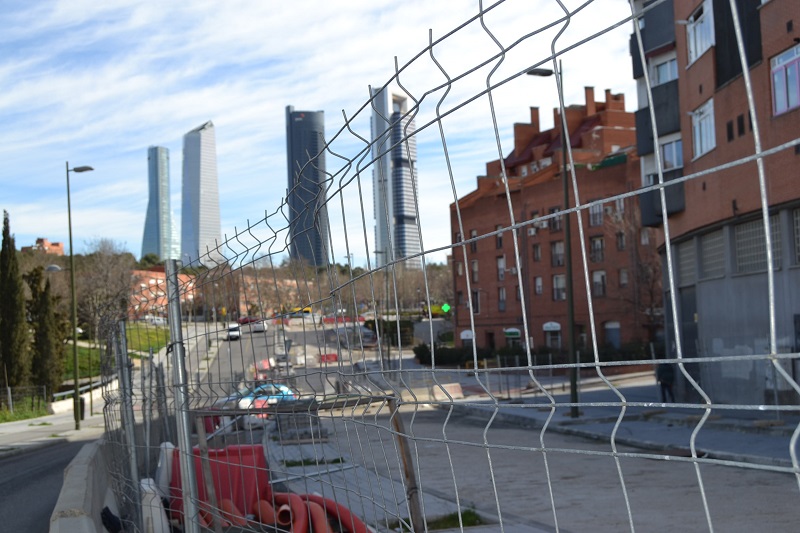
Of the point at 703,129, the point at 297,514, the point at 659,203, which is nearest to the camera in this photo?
the point at 297,514

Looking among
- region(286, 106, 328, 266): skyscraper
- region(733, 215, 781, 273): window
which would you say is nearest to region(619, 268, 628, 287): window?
region(733, 215, 781, 273): window

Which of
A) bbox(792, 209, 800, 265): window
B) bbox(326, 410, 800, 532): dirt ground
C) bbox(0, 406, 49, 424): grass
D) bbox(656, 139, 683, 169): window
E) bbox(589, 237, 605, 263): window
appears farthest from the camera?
bbox(589, 237, 605, 263): window

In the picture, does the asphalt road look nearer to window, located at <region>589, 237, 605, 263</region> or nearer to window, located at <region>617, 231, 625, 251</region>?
window, located at <region>617, 231, 625, 251</region>

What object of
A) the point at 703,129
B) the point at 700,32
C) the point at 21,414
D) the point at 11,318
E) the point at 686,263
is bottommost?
the point at 21,414

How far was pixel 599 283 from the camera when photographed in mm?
54406

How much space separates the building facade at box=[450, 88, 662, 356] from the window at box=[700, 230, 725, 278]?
16.6 metres

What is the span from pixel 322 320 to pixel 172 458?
4700mm

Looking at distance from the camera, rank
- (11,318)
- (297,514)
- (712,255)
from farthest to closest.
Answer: (11,318), (712,255), (297,514)

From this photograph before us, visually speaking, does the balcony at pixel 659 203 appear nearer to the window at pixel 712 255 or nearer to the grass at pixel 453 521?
the window at pixel 712 255

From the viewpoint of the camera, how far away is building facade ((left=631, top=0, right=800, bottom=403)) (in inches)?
754

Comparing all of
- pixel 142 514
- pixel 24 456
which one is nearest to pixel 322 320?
pixel 142 514

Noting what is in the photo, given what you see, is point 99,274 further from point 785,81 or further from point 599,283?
point 785,81

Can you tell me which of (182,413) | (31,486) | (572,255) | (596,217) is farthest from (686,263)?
(596,217)

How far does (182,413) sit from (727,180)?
19.6 m
